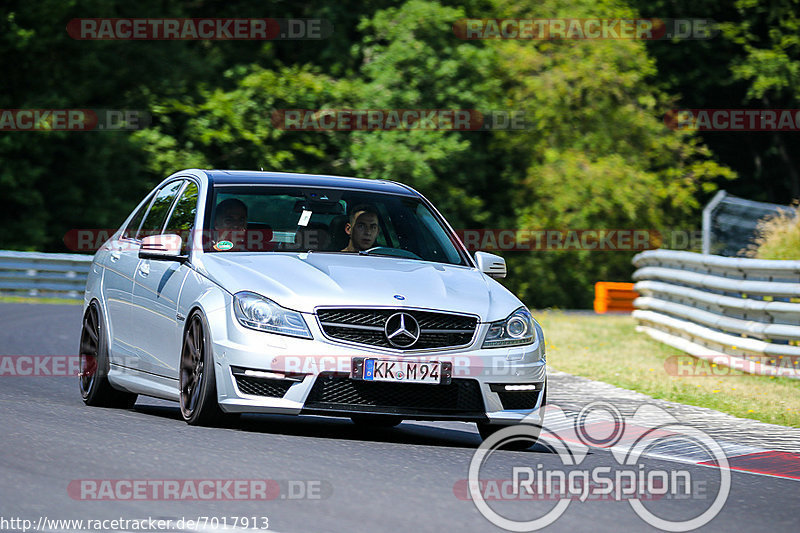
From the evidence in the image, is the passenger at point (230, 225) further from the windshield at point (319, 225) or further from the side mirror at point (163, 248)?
the side mirror at point (163, 248)

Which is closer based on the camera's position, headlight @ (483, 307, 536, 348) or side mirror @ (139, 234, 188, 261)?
headlight @ (483, 307, 536, 348)

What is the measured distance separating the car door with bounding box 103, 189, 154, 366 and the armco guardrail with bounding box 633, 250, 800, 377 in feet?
22.8

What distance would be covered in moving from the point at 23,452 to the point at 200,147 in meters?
28.6

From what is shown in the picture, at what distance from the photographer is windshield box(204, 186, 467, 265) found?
372 inches

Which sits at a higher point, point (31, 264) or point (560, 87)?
point (560, 87)

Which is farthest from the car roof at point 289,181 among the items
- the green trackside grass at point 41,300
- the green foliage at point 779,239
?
the green trackside grass at point 41,300

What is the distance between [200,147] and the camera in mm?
35625

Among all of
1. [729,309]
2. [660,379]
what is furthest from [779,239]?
[660,379]

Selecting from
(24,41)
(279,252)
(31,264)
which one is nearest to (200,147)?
(24,41)

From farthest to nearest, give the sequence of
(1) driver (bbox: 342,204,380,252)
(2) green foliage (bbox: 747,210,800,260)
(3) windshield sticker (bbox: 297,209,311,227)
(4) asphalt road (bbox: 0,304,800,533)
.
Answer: (2) green foliage (bbox: 747,210,800,260) → (1) driver (bbox: 342,204,380,252) → (3) windshield sticker (bbox: 297,209,311,227) → (4) asphalt road (bbox: 0,304,800,533)

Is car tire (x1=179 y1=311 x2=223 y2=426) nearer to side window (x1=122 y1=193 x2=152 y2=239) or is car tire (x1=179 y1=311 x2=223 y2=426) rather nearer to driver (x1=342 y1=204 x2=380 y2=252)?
driver (x1=342 y1=204 x2=380 y2=252)

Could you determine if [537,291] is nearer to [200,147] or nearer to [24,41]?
[200,147]

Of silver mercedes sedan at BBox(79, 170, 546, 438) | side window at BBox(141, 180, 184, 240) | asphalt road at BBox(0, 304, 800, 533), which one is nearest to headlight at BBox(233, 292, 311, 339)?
silver mercedes sedan at BBox(79, 170, 546, 438)

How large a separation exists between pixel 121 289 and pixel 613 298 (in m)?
23.6
